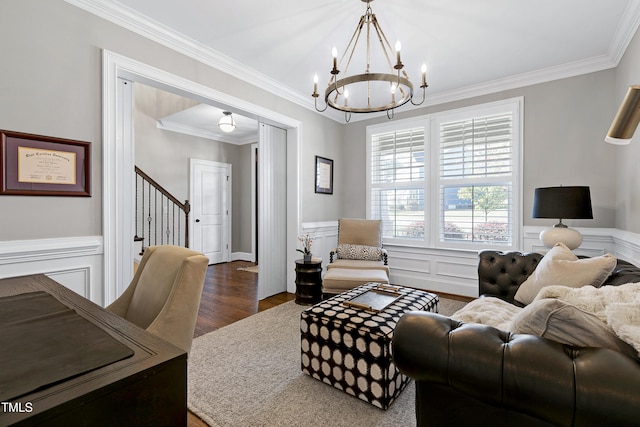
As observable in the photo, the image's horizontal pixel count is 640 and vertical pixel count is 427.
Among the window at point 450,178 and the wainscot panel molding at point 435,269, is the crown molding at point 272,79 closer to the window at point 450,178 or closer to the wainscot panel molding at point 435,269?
the window at point 450,178

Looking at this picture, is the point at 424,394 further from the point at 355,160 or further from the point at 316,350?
the point at 355,160

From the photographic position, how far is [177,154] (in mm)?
5555

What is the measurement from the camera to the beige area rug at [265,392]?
162 cm

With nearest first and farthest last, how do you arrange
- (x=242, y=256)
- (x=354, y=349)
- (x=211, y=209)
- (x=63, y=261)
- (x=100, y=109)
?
1. (x=354, y=349)
2. (x=63, y=261)
3. (x=100, y=109)
4. (x=211, y=209)
5. (x=242, y=256)

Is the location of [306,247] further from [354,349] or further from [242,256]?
[242,256]

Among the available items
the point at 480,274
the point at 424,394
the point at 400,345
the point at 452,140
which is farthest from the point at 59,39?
the point at 452,140

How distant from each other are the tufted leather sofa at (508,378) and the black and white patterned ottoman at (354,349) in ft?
1.70

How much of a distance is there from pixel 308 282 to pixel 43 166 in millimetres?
2554

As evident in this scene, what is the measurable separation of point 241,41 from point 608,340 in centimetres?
308

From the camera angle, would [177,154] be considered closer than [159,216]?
No

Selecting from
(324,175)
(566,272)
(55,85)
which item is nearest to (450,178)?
(324,175)

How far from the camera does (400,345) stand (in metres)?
1.10

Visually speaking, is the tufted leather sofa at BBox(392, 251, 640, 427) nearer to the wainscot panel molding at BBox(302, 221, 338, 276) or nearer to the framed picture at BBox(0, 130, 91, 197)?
the framed picture at BBox(0, 130, 91, 197)

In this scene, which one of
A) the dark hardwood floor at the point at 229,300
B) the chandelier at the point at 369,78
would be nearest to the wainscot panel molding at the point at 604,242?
the chandelier at the point at 369,78
